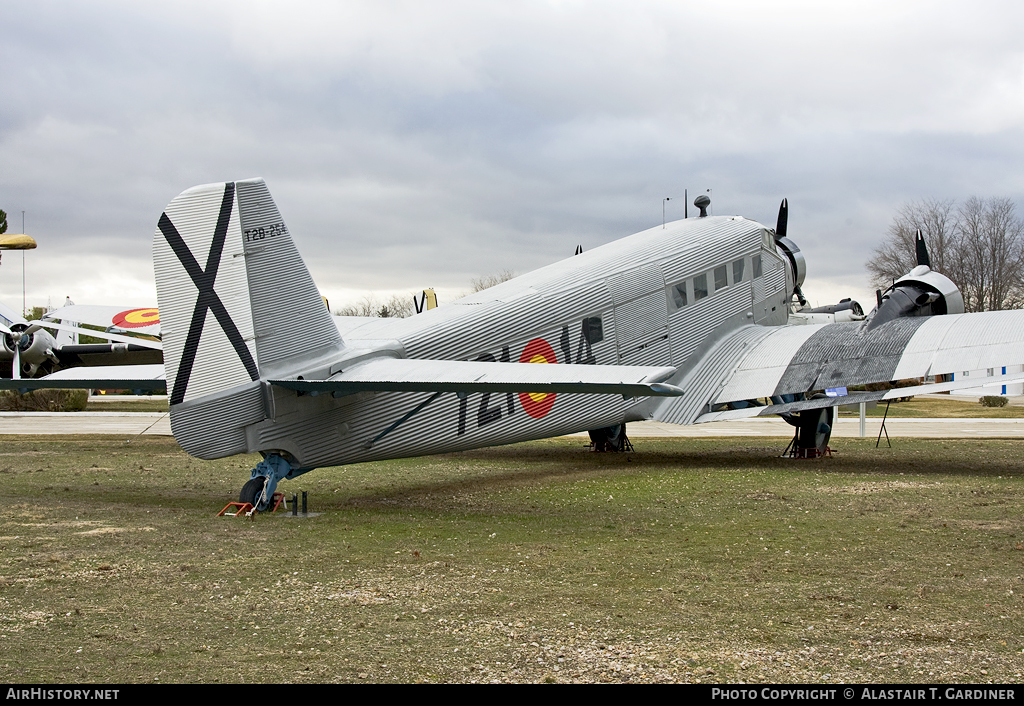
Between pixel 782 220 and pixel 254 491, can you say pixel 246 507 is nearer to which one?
pixel 254 491

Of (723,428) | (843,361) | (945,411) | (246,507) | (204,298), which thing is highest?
(204,298)

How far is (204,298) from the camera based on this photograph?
1107 cm

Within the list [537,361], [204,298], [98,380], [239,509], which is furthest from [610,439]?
[204,298]

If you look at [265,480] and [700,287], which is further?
[700,287]

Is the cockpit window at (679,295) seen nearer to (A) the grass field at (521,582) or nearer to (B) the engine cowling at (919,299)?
(A) the grass field at (521,582)

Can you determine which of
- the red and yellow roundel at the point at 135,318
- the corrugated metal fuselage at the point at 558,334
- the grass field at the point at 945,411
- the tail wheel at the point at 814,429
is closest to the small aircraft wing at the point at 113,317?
the red and yellow roundel at the point at 135,318

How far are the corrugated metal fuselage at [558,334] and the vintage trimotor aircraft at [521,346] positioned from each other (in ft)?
0.10

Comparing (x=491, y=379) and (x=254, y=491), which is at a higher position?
(x=491, y=379)

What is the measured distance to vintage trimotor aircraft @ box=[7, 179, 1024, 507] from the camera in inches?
436

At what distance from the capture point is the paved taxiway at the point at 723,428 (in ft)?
90.4

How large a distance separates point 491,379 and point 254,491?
12.4 feet

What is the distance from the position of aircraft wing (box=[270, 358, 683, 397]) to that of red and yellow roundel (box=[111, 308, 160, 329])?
14407 millimetres

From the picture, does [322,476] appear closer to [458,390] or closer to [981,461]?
[458,390]

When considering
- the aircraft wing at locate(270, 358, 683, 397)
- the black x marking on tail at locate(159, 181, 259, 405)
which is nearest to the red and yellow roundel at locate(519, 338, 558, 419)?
the aircraft wing at locate(270, 358, 683, 397)
